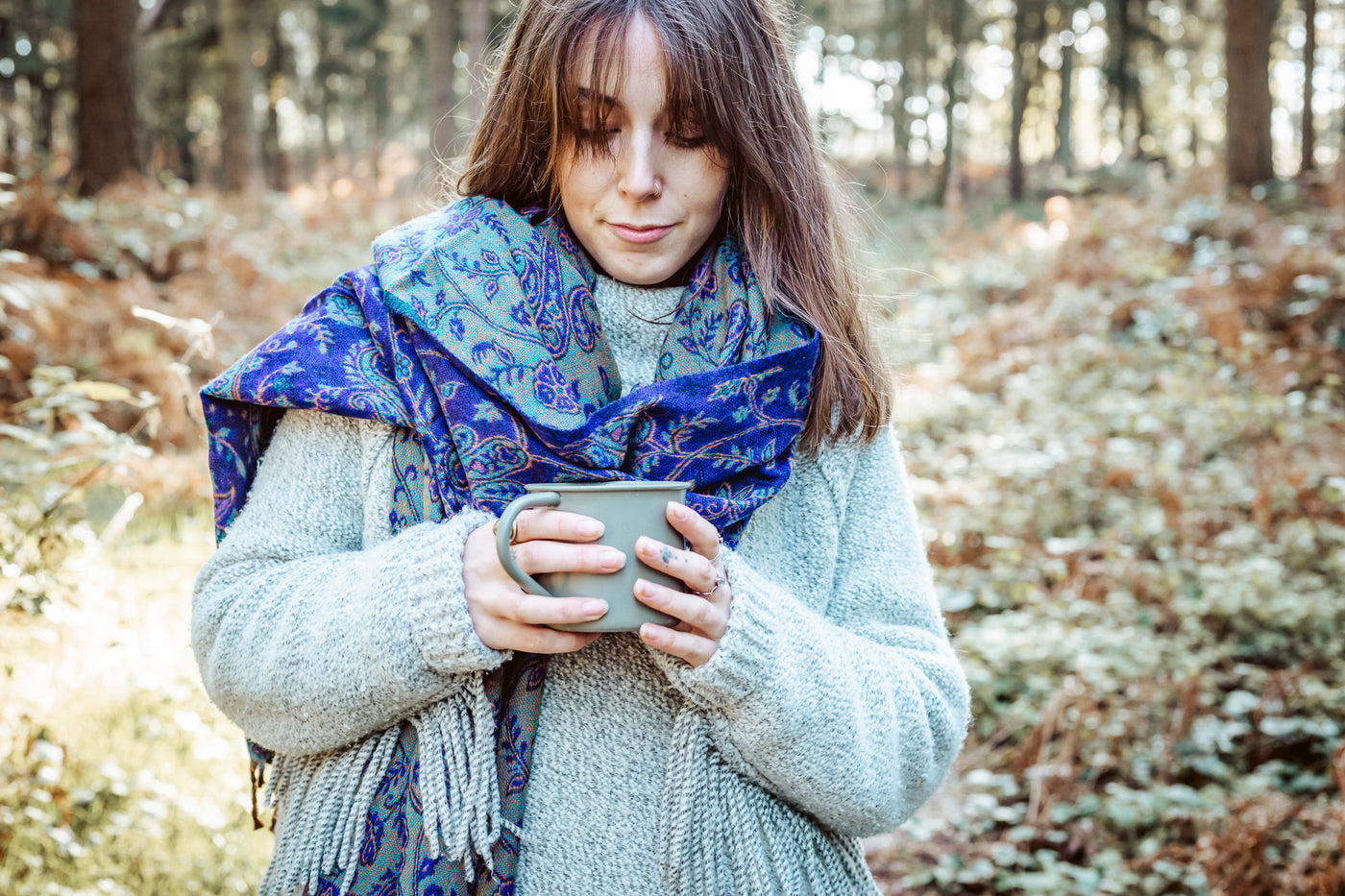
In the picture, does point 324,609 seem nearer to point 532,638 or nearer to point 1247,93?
point 532,638

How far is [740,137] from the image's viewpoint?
4.81 feet

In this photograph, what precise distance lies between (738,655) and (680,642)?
0.27 feet

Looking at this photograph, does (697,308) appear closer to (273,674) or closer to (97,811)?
(273,674)

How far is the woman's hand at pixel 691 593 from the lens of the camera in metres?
1.10

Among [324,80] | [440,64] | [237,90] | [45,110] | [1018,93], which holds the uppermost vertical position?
[324,80]

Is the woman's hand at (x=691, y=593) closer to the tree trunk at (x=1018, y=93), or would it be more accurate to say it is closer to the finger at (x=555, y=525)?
the finger at (x=555, y=525)

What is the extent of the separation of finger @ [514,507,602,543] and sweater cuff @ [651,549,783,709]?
22 centimetres

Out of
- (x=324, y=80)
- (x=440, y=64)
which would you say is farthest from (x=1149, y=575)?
(x=324, y=80)

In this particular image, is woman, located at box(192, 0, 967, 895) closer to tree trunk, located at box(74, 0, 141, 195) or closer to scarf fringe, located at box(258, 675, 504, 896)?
scarf fringe, located at box(258, 675, 504, 896)

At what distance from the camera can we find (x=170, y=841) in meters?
2.49

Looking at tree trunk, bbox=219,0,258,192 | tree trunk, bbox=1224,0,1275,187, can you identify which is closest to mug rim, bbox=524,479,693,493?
tree trunk, bbox=1224,0,1275,187

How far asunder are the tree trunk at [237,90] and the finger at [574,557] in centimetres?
1209

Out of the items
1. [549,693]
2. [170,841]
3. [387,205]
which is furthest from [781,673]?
[387,205]

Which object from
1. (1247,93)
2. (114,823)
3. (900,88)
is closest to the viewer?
(114,823)
